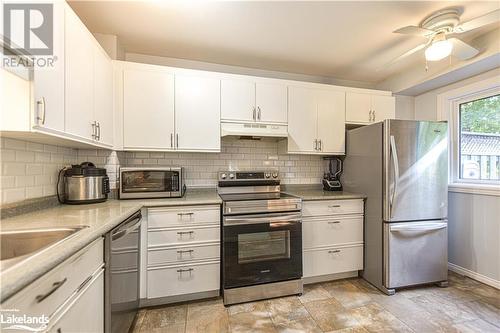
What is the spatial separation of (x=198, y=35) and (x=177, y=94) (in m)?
0.59

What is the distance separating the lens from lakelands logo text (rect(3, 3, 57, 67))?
100cm

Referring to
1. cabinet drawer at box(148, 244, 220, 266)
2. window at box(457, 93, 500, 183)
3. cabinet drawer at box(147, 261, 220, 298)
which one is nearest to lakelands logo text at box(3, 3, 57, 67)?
cabinet drawer at box(148, 244, 220, 266)

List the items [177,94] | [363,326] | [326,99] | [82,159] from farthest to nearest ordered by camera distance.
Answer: [326,99] → [177,94] → [82,159] → [363,326]

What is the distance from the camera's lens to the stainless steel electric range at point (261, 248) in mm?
2016

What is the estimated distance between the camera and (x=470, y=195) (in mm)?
2523

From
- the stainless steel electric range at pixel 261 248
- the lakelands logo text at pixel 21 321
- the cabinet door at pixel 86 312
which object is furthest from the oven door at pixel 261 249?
the lakelands logo text at pixel 21 321

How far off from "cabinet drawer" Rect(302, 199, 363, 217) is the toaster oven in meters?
1.30

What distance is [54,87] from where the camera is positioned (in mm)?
1235

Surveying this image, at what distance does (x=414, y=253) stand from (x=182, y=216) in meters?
2.28

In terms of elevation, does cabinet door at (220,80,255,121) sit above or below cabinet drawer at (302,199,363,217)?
above

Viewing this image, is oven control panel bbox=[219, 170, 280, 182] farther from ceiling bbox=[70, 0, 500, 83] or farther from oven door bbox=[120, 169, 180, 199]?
ceiling bbox=[70, 0, 500, 83]

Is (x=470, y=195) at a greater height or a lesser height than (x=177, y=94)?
lesser

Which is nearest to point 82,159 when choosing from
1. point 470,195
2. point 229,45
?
point 229,45

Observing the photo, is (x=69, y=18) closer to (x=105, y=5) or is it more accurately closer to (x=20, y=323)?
(x=105, y=5)
